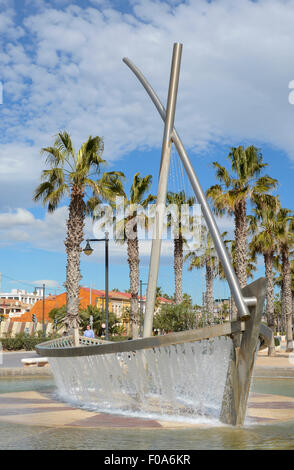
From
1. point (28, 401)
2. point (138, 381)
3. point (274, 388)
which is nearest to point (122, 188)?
point (274, 388)

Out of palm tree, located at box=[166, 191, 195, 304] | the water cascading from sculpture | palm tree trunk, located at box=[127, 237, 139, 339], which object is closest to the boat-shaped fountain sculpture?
the water cascading from sculpture

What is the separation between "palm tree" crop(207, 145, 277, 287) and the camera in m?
24.1

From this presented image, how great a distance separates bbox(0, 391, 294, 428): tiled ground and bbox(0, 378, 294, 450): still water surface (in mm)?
377

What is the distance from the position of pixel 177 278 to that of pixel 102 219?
7794 mm

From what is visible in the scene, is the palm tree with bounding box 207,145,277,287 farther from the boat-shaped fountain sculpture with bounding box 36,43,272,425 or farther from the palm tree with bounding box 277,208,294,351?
the boat-shaped fountain sculpture with bounding box 36,43,272,425

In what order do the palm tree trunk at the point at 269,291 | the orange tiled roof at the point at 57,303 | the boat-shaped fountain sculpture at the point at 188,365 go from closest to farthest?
the boat-shaped fountain sculpture at the point at 188,365, the palm tree trunk at the point at 269,291, the orange tiled roof at the point at 57,303

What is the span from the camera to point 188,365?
23.9 feet

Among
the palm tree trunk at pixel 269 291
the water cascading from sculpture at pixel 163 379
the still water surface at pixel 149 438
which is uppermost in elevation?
the palm tree trunk at pixel 269 291

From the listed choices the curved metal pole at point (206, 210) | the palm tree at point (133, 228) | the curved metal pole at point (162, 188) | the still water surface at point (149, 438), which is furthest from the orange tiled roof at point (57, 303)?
the still water surface at point (149, 438)

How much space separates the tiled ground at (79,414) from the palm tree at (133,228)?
16577 millimetres

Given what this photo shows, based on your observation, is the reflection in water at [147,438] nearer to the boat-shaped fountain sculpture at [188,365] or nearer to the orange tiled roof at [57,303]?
the boat-shaped fountain sculpture at [188,365]

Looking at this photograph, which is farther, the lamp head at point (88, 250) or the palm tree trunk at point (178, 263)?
the palm tree trunk at point (178, 263)

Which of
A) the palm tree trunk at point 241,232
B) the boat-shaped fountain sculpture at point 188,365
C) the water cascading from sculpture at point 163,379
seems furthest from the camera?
the palm tree trunk at point 241,232

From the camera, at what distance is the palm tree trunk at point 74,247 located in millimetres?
20031
